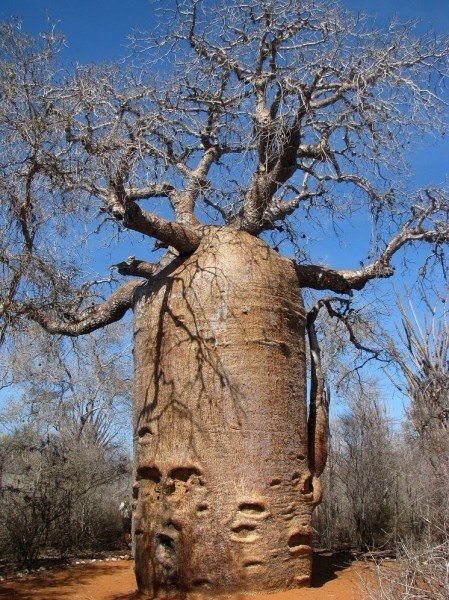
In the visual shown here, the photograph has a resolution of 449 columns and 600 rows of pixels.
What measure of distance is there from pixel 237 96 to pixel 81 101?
1.51 meters

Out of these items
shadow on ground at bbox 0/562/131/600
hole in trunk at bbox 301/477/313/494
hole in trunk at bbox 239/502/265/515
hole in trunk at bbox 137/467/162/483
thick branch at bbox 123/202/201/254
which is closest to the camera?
hole in trunk at bbox 239/502/265/515

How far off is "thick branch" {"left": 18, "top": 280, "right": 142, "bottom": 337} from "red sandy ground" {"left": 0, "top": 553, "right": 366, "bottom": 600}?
2369 mm

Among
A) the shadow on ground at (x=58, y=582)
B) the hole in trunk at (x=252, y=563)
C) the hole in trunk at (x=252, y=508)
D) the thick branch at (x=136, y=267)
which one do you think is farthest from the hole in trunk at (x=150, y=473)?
the thick branch at (x=136, y=267)

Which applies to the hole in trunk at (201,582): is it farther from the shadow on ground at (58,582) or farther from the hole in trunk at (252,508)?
the shadow on ground at (58,582)

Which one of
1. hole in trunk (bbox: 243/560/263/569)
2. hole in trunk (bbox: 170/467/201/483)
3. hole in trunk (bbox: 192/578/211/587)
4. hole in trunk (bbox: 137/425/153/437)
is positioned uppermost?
hole in trunk (bbox: 137/425/153/437)

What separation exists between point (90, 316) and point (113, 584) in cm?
254

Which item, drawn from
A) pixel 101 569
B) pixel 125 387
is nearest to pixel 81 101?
pixel 101 569

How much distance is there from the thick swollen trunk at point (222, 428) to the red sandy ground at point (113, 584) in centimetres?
23

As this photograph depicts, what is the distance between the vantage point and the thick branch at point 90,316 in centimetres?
634

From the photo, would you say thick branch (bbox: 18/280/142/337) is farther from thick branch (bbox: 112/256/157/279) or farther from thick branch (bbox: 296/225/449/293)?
thick branch (bbox: 296/225/449/293)

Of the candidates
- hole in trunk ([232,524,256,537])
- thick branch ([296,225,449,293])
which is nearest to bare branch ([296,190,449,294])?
thick branch ([296,225,449,293])

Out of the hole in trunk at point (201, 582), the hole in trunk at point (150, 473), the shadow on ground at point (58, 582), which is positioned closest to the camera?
the hole in trunk at point (201, 582)

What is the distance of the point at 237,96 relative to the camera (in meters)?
6.05

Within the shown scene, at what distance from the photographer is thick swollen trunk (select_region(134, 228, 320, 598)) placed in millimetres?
4738
